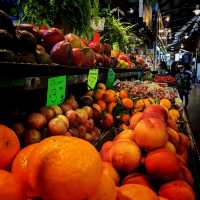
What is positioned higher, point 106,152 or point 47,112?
point 47,112

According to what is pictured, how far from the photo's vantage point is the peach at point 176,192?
1.32m

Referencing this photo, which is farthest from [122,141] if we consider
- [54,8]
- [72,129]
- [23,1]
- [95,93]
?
[23,1]

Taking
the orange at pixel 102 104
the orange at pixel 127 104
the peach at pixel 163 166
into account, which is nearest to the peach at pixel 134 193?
the peach at pixel 163 166

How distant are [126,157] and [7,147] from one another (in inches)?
25.0

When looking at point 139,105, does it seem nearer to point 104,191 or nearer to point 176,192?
point 176,192

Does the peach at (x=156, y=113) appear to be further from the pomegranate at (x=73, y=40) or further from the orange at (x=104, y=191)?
the orange at (x=104, y=191)

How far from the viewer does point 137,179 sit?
4.70ft

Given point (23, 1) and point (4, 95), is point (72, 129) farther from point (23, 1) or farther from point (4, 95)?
point (23, 1)

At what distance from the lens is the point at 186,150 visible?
6.73ft

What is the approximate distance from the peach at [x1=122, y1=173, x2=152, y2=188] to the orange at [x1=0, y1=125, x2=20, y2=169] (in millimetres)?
567

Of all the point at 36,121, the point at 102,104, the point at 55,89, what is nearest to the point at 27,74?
the point at 55,89

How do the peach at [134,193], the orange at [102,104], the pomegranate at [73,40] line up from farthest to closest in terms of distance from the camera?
the orange at [102,104] → the pomegranate at [73,40] → the peach at [134,193]

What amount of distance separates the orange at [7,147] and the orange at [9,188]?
156 mm

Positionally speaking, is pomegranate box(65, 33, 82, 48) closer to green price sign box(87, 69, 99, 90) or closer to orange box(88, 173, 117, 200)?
green price sign box(87, 69, 99, 90)
